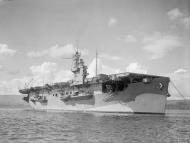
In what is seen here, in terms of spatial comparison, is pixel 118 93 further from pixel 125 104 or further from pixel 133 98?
pixel 133 98

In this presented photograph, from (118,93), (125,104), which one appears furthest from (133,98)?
(118,93)

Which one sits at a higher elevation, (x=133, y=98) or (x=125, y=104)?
(x=133, y=98)

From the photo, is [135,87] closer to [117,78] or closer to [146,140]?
[117,78]

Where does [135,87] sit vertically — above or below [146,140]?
above

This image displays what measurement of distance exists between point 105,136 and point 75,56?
95.1 ft

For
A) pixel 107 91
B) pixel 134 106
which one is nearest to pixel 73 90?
pixel 107 91

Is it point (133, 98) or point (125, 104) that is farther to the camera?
point (125, 104)

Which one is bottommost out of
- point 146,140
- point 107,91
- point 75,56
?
point 146,140

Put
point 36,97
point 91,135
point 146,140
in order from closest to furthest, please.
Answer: point 146,140
point 91,135
point 36,97

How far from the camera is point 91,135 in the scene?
15688 millimetres

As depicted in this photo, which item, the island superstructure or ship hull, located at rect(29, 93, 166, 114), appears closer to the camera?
the island superstructure

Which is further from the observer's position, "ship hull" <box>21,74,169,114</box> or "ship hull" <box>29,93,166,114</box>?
"ship hull" <box>29,93,166,114</box>

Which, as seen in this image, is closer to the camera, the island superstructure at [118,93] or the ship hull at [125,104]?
the island superstructure at [118,93]

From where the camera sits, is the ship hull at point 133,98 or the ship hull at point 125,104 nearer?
the ship hull at point 133,98
